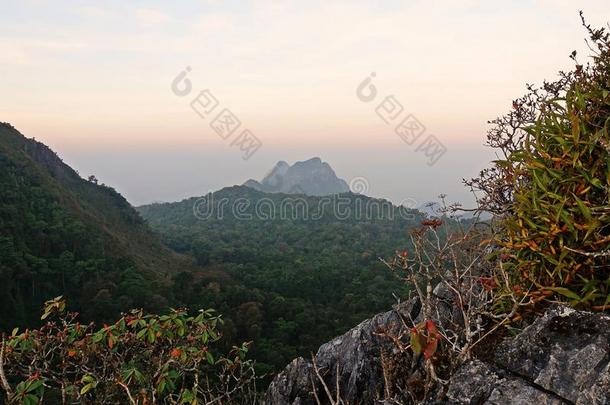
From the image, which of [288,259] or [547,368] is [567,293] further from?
[288,259]

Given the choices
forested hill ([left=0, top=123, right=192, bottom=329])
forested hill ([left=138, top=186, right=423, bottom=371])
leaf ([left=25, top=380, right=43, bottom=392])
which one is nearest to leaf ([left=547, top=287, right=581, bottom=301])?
forested hill ([left=138, top=186, right=423, bottom=371])

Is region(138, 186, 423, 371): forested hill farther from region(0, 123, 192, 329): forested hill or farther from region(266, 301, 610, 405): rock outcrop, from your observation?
region(0, 123, 192, 329): forested hill

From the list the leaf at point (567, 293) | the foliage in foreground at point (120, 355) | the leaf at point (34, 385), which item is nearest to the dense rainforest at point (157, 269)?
the foliage in foreground at point (120, 355)

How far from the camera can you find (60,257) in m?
42.1

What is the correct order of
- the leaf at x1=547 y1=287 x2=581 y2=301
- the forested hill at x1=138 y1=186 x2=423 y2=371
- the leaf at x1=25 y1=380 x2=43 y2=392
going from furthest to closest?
the forested hill at x1=138 y1=186 x2=423 y2=371 < the leaf at x1=25 y1=380 x2=43 y2=392 < the leaf at x1=547 y1=287 x2=581 y2=301

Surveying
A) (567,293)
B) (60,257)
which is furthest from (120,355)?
(60,257)

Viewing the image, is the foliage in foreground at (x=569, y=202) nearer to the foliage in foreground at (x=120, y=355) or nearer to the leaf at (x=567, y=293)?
the leaf at (x=567, y=293)

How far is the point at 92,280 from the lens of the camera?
132 feet

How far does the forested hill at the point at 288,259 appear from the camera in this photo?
117 feet

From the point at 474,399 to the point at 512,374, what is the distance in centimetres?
34

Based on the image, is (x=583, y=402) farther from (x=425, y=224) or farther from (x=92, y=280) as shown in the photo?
(x=92, y=280)

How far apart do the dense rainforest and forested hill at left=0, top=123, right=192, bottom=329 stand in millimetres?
106

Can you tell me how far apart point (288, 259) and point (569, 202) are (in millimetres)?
65912

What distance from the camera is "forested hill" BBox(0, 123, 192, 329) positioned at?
115 feet
